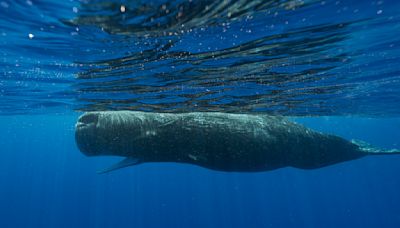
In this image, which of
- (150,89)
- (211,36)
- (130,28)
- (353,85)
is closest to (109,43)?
(130,28)

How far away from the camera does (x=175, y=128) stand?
458 inches

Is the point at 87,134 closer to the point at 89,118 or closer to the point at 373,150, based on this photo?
the point at 89,118

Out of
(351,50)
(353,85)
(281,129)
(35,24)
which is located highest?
(35,24)

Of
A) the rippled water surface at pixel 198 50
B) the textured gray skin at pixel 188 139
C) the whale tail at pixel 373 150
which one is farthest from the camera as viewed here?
the whale tail at pixel 373 150

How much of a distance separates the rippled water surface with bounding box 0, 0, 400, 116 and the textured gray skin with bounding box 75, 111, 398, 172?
6.13ft

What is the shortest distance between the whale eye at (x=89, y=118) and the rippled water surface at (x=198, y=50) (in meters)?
1.73

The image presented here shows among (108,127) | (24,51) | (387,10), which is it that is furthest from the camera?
(108,127)

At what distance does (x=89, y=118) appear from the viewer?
11.5 metres

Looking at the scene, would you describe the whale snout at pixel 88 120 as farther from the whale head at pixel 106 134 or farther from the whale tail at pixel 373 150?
the whale tail at pixel 373 150

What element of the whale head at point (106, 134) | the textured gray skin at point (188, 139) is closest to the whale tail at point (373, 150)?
the textured gray skin at point (188, 139)

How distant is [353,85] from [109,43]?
12.0 m

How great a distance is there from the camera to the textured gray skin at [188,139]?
11305 millimetres

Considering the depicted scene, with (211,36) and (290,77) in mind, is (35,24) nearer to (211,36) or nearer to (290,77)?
(211,36)

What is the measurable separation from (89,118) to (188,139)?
3449mm
